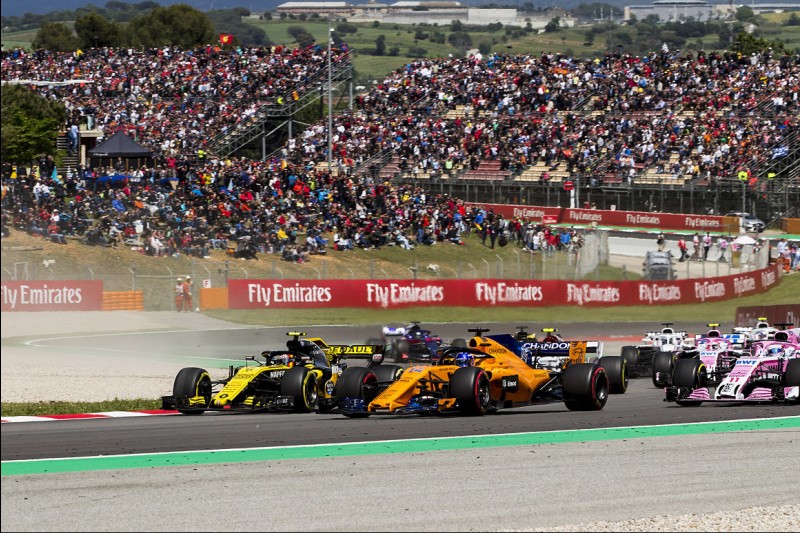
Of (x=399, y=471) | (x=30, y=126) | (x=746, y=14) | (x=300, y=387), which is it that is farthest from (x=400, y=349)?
(x=746, y=14)

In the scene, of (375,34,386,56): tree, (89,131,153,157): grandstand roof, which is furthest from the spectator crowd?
(375,34,386,56): tree

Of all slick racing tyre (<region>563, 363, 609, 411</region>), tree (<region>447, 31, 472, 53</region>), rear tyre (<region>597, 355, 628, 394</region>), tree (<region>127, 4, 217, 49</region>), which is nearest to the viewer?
slick racing tyre (<region>563, 363, 609, 411</region>)

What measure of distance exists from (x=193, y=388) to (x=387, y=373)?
8.93 feet

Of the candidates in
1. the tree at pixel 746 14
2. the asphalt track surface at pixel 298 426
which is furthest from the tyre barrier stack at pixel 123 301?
the tree at pixel 746 14

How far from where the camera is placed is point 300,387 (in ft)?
54.6

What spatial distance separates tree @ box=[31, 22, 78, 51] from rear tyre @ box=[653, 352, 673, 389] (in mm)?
51563

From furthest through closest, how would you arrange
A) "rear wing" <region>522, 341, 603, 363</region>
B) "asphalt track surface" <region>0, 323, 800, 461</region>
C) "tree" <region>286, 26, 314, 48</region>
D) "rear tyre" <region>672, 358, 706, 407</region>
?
"tree" <region>286, 26, 314, 48</region>
"rear wing" <region>522, 341, 603, 363</region>
"rear tyre" <region>672, 358, 706, 407</region>
"asphalt track surface" <region>0, 323, 800, 461</region>

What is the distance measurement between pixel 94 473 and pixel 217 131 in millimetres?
47139

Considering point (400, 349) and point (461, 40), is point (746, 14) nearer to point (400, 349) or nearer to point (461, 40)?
point (461, 40)

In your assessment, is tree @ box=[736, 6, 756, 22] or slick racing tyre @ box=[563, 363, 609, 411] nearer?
slick racing tyre @ box=[563, 363, 609, 411]

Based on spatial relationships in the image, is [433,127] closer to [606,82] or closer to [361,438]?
[606,82]

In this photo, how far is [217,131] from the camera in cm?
5709

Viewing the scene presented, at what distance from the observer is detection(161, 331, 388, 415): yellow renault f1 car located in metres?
16.6

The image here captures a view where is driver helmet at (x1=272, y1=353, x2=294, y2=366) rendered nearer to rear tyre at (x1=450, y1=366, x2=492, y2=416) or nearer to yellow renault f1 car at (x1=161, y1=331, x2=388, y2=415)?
yellow renault f1 car at (x1=161, y1=331, x2=388, y2=415)
